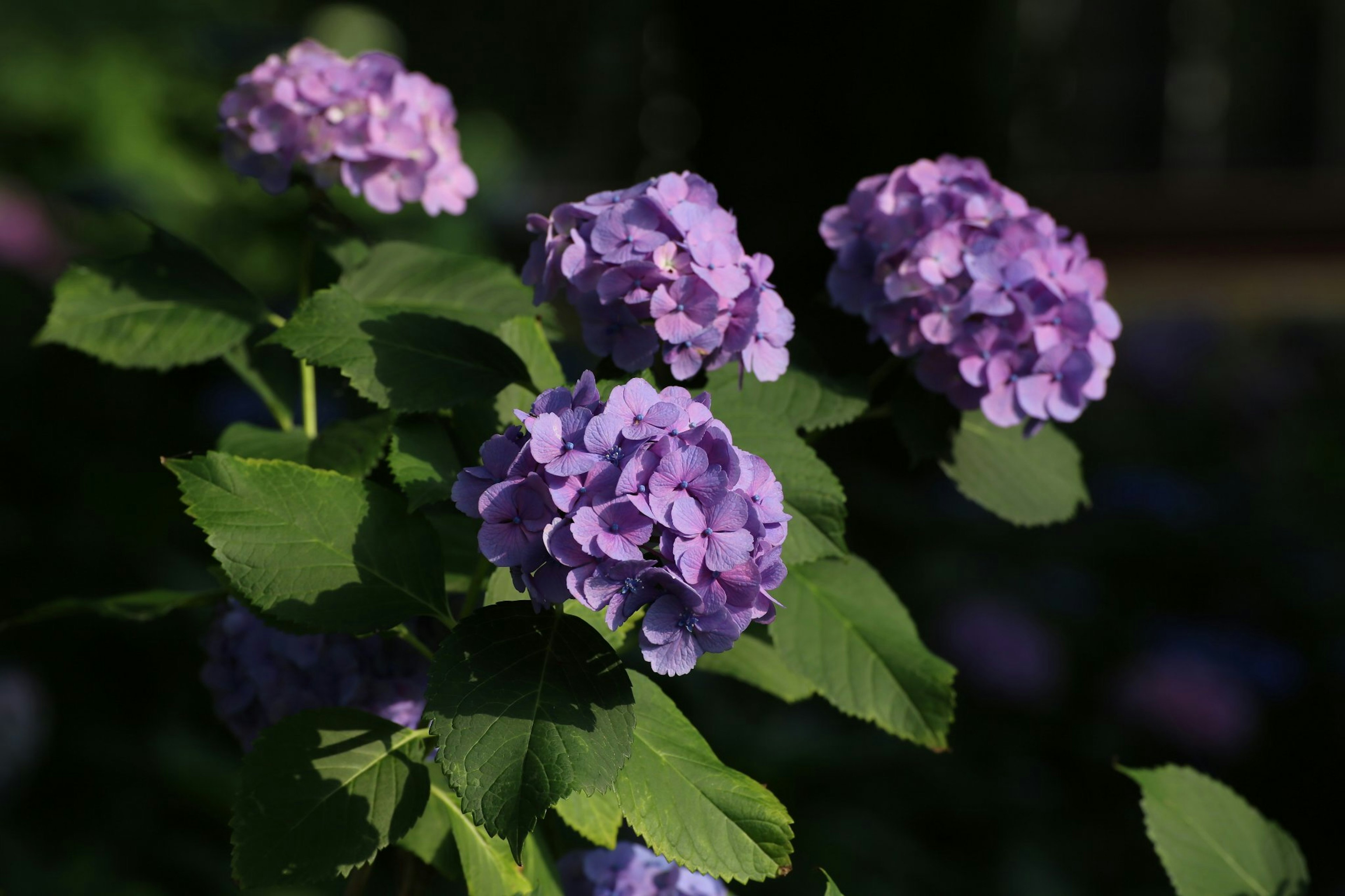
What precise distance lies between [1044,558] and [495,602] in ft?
10.7

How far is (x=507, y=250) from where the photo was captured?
7109 mm

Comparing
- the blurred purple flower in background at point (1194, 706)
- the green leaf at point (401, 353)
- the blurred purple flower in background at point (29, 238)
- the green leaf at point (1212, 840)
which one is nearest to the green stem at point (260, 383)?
the green leaf at point (401, 353)

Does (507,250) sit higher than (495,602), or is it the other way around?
(495,602)

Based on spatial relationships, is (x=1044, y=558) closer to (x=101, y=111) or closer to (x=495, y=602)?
(x=495, y=602)

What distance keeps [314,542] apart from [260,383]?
54 cm

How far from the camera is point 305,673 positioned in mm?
1104

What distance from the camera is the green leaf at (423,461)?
847 millimetres

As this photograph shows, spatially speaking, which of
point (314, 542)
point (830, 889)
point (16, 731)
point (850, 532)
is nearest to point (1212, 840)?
point (830, 889)

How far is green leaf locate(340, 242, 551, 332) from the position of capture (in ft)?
3.91

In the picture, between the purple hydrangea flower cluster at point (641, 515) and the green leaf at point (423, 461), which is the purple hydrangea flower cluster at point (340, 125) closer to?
the green leaf at point (423, 461)

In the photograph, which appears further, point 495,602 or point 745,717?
point 745,717

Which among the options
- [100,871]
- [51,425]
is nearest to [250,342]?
[100,871]

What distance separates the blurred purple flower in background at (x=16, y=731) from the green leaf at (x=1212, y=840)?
93.0 inches

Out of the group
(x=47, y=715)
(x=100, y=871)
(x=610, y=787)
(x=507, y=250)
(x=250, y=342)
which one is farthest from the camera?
(x=507, y=250)
